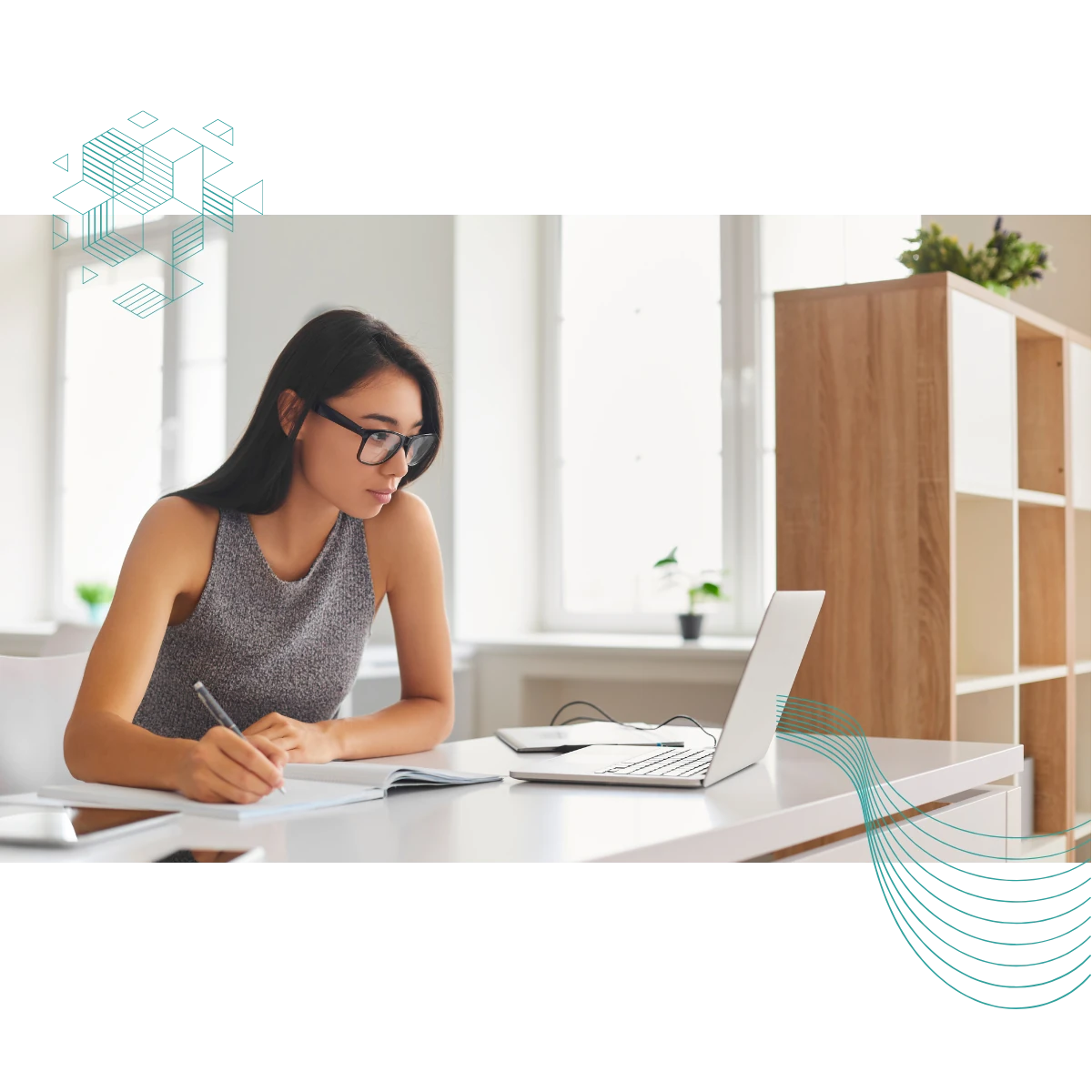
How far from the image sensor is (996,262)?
2.86m

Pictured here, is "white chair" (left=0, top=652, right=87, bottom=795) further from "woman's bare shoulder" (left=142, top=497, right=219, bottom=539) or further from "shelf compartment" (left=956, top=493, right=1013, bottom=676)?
"shelf compartment" (left=956, top=493, right=1013, bottom=676)

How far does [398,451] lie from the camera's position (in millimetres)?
1729

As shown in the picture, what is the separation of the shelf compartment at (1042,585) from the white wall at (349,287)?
5.59ft

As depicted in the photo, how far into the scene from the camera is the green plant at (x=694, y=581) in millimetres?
3709

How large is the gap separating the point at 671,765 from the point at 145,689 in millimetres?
653

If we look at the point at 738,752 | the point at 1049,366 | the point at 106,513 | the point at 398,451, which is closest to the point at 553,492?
the point at 1049,366

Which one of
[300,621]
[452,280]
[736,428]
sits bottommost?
[300,621]

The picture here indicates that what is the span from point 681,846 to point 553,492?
10.8 ft

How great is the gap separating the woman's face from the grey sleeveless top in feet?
0.43

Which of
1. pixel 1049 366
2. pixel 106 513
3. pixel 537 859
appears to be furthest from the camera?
pixel 106 513

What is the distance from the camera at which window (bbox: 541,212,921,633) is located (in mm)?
3838

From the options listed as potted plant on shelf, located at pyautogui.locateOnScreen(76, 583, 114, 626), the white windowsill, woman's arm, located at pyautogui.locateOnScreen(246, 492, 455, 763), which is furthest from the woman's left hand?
potted plant on shelf, located at pyautogui.locateOnScreen(76, 583, 114, 626)

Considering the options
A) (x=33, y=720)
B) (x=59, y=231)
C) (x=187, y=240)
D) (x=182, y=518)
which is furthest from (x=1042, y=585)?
(x=59, y=231)
